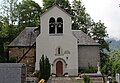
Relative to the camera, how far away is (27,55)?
53812 mm

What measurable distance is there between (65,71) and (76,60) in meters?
2.28

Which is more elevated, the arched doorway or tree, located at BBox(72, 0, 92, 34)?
tree, located at BBox(72, 0, 92, 34)

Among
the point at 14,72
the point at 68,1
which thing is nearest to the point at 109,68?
the point at 68,1

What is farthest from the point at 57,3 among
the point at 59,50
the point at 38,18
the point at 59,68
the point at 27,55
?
the point at 59,68

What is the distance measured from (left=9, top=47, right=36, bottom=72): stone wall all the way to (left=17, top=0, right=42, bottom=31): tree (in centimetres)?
1412

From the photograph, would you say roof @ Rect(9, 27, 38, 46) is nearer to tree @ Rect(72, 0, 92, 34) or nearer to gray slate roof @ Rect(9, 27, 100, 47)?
gray slate roof @ Rect(9, 27, 100, 47)

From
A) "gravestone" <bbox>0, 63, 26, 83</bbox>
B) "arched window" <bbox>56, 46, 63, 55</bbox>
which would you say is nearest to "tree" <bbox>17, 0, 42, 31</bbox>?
"arched window" <bbox>56, 46, 63, 55</bbox>

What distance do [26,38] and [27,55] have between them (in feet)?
10.4

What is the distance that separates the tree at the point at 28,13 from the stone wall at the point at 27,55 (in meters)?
14.1

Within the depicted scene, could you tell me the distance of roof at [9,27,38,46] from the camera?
54375mm

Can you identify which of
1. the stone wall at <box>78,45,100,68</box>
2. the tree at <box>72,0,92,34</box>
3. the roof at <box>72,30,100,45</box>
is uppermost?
the tree at <box>72,0,92,34</box>

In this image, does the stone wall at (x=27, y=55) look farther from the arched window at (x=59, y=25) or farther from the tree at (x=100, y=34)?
the tree at (x=100, y=34)

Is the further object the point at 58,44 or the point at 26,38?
the point at 26,38

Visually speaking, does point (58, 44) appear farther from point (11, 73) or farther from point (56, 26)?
point (11, 73)
